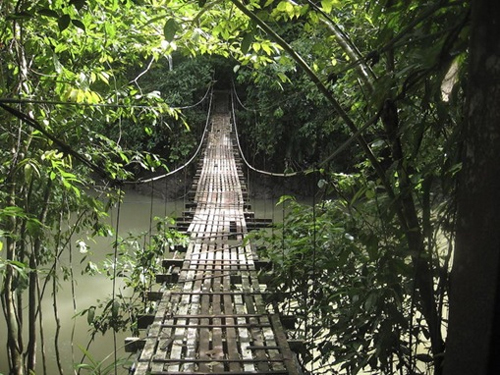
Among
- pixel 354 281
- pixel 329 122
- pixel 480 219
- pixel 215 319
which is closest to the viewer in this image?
pixel 480 219

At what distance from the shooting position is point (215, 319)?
79.0 inches

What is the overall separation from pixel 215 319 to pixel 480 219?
5.26ft

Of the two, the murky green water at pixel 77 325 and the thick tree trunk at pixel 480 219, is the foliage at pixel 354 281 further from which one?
the murky green water at pixel 77 325

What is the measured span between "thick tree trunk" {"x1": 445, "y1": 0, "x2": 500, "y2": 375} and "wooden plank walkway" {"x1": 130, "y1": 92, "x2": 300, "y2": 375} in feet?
3.60

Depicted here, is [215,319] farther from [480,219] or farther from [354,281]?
[480,219]

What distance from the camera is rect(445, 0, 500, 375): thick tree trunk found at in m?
0.52

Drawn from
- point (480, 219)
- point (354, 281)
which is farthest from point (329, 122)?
point (480, 219)

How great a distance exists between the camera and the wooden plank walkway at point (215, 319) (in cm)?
162

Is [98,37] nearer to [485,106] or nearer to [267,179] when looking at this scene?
[485,106]

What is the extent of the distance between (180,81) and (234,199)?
440 centimetres

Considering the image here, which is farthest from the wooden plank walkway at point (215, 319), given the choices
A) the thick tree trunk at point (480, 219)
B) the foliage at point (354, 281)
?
the thick tree trunk at point (480, 219)

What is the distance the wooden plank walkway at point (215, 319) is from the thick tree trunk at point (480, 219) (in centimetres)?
110

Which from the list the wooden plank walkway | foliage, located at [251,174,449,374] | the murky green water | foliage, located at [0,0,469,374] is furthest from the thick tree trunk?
the murky green water

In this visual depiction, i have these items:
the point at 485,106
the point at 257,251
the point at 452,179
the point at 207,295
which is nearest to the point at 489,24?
the point at 485,106
